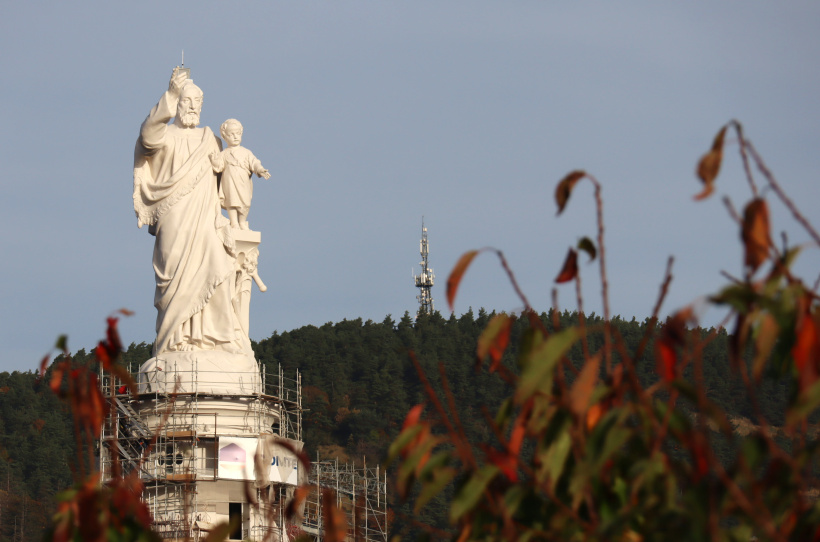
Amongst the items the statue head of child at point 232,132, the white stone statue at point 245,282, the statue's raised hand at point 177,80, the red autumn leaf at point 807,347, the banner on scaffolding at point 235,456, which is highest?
the statue's raised hand at point 177,80

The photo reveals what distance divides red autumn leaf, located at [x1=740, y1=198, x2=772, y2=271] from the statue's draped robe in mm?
22186

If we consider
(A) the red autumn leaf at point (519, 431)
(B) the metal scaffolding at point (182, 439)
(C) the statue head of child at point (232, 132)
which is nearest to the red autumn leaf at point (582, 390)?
(A) the red autumn leaf at point (519, 431)

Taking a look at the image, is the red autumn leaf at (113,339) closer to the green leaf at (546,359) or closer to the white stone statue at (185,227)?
the green leaf at (546,359)

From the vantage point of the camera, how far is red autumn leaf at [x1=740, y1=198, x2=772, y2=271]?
443 centimetres

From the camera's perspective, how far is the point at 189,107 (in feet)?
88.2

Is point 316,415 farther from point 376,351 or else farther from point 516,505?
point 516,505

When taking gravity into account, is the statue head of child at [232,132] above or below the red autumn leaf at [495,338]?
above

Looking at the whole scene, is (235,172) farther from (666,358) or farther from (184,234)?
(666,358)

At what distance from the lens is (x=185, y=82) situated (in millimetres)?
26797

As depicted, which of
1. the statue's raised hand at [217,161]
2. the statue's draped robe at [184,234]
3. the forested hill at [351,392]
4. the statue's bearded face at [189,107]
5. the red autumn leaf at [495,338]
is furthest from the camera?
the forested hill at [351,392]

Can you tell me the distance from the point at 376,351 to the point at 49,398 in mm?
19283

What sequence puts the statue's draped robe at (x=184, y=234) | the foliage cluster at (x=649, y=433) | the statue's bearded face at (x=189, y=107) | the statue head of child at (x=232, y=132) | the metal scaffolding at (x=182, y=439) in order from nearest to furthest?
the foliage cluster at (x=649, y=433)
the metal scaffolding at (x=182, y=439)
the statue's draped robe at (x=184, y=234)
the statue's bearded face at (x=189, y=107)
the statue head of child at (x=232, y=132)

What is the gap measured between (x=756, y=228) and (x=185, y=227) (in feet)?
74.4

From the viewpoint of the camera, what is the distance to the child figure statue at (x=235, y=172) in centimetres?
2734
